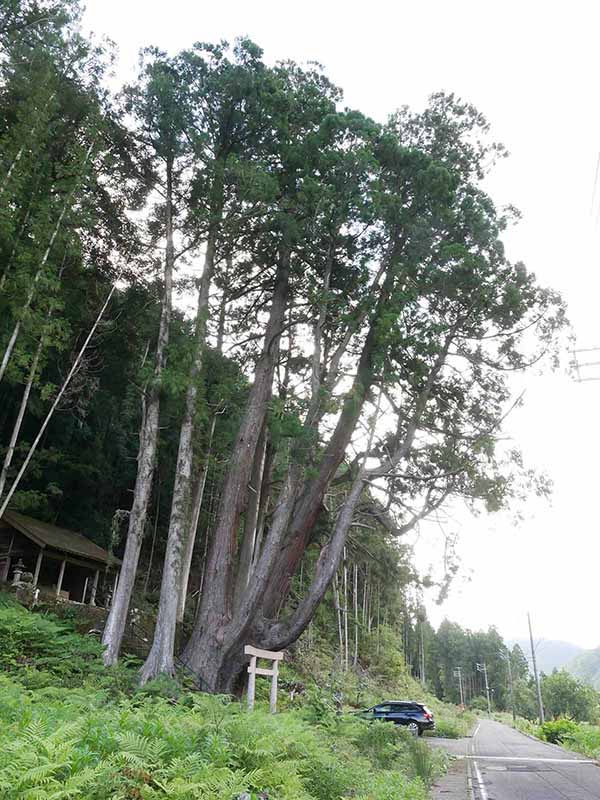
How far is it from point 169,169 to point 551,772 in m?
16.8

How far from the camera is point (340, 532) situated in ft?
42.1

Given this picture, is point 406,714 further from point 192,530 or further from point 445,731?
point 192,530

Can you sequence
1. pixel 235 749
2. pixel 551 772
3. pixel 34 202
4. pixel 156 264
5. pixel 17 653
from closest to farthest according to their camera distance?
1. pixel 235 749
2. pixel 17 653
3. pixel 551 772
4. pixel 34 202
5. pixel 156 264

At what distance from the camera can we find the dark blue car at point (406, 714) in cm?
2194

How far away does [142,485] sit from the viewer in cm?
1311

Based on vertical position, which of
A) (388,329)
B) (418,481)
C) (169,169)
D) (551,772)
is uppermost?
(169,169)

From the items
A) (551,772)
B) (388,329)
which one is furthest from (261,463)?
(551,772)

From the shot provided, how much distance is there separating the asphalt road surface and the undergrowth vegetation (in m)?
1.26

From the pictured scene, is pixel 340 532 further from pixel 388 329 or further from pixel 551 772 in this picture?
pixel 551 772

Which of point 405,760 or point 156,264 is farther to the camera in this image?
point 156,264

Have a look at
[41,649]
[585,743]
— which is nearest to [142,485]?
[41,649]

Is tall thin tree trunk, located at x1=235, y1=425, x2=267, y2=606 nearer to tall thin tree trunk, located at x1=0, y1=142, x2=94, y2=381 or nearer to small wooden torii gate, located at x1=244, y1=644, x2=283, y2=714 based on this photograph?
small wooden torii gate, located at x1=244, y1=644, x2=283, y2=714

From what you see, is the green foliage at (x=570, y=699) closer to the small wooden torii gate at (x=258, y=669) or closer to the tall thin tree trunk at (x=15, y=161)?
the small wooden torii gate at (x=258, y=669)

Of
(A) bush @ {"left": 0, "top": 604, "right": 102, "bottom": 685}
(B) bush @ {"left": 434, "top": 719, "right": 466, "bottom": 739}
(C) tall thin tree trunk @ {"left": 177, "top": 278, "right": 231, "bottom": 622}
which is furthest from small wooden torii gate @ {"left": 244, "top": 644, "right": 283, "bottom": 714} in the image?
(B) bush @ {"left": 434, "top": 719, "right": 466, "bottom": 739}
